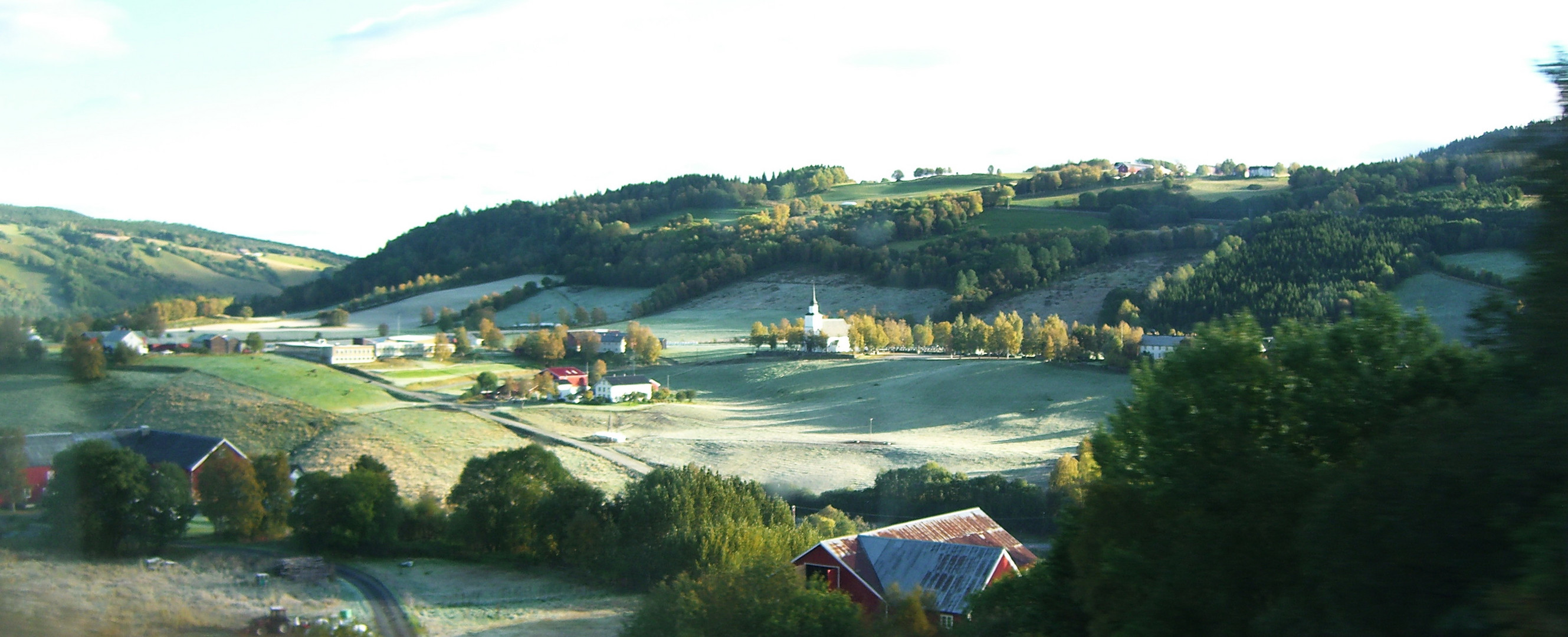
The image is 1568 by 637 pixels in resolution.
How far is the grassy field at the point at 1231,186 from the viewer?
7281 cm

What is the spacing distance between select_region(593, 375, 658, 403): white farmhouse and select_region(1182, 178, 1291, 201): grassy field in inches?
1992

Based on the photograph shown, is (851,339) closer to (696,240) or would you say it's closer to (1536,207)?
(696,240)

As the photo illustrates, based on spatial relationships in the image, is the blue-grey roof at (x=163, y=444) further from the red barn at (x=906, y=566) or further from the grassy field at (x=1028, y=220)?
the grassy field at (x=1028, y=220)

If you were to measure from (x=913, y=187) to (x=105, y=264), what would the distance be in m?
106

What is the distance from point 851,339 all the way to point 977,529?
37.5 meters

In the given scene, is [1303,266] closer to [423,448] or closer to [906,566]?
[906,566]

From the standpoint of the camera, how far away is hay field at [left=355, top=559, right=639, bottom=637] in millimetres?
12820

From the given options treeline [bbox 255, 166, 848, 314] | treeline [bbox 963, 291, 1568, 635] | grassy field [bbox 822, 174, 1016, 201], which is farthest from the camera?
grassy field [bbox 822, 174, 1016, 201]

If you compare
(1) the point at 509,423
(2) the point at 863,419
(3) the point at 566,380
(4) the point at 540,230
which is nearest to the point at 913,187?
(4) the point at 540,230

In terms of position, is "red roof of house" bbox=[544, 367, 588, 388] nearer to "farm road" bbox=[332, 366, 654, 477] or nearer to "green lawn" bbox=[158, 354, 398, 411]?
"farm road" bbox=[332, 366, 654, 477]

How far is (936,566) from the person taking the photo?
14539 mm

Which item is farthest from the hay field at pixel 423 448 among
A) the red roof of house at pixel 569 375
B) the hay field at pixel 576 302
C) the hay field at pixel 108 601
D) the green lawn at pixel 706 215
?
the green lawn at pixel 706 215

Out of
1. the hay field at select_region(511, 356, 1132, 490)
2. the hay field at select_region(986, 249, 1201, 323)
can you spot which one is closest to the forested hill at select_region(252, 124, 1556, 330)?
the hay field at select_region(986, 249, 1201, 323)

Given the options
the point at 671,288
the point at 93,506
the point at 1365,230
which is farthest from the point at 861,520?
the point at 671,288
